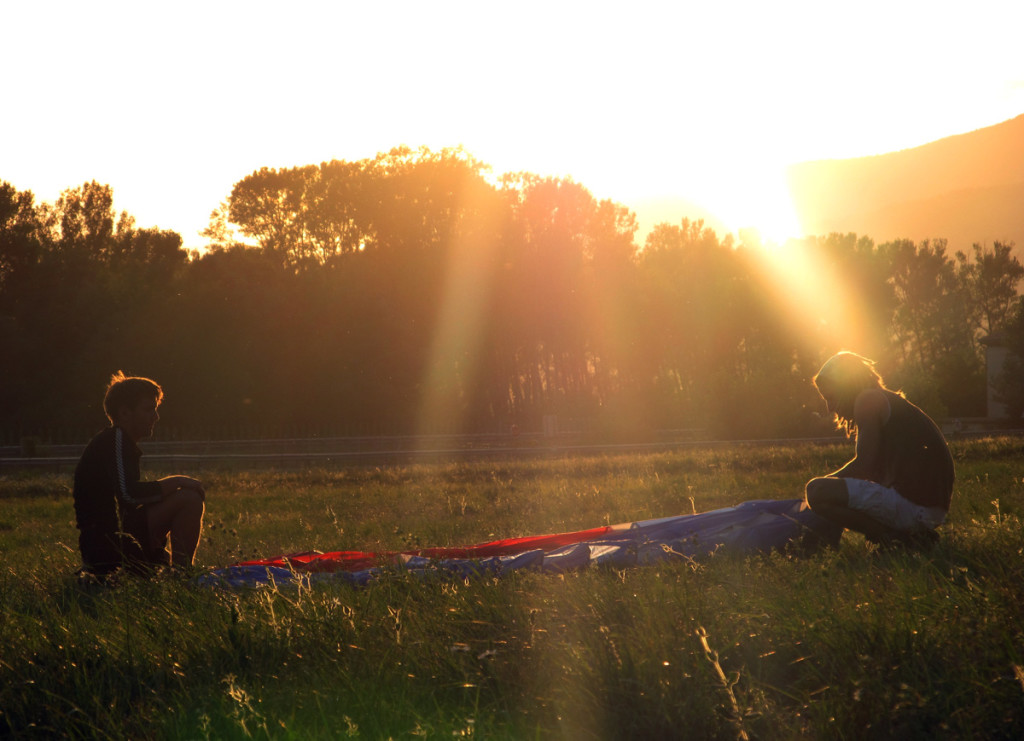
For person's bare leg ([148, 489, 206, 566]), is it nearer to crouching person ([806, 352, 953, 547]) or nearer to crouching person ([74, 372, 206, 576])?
crouching person ([74, 372, 206, 576])

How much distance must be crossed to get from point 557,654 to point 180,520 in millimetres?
3897

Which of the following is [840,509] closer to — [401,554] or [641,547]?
[641,547]

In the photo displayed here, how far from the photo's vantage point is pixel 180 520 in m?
6.82

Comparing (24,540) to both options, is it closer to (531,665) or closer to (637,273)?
(531,665)

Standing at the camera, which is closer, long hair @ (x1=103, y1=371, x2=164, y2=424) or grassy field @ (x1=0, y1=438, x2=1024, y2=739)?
grassy field @ (x1=0, y1=438, x2=1024, y2=739)

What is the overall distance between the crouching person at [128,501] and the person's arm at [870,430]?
15.0ft


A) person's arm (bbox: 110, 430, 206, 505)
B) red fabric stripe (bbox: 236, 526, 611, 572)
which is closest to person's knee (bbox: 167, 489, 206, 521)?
person's arm (bbox: 110, 430, 206, 505)

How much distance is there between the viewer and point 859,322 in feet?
209

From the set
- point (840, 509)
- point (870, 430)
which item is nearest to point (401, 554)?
point (840, 509)

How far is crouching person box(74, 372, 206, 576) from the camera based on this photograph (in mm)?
6523

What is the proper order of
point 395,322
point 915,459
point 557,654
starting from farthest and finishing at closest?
1. point 395,322
2. point 915,459
3. point 557,654

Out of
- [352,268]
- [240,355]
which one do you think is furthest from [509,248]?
[240,355]

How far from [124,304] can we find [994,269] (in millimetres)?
71017

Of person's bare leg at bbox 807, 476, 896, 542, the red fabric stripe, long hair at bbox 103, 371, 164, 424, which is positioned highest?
long hair at bbox 103, 371, 164, 424
